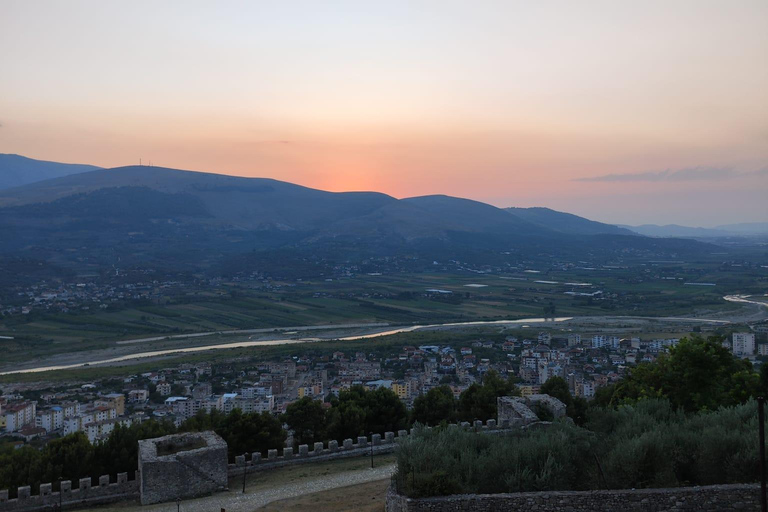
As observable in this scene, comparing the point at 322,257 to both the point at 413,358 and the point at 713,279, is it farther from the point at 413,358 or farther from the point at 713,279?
the point at 413,358

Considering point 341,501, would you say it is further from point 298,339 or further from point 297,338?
point 297,338

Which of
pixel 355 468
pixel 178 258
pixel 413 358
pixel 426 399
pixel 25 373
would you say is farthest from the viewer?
pixel 178 258

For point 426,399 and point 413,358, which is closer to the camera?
point 426,399

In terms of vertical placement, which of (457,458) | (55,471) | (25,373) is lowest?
(25,373)

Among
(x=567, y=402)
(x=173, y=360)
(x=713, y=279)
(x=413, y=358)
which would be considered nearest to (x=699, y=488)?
(x=567, y=402)

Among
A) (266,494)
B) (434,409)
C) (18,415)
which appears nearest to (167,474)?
(266,494)

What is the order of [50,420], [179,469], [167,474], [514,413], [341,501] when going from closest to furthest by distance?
[341,501] → [167,474] → [179,469] → [514,413] → [50,420]

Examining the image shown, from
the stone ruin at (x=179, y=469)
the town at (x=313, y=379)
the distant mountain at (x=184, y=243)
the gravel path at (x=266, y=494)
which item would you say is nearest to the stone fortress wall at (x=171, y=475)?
the stone ruin at (x=179, y=469)
